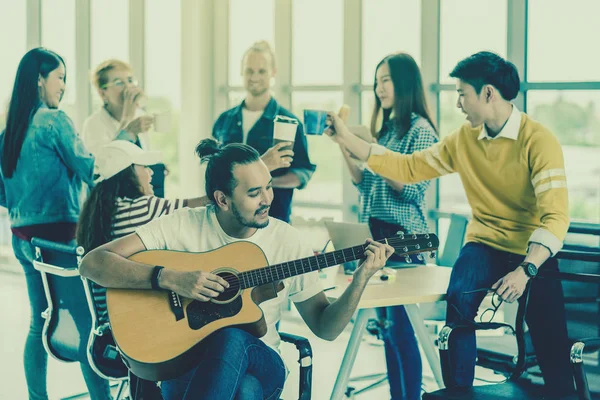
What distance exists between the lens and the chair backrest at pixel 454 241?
3752 millimetres

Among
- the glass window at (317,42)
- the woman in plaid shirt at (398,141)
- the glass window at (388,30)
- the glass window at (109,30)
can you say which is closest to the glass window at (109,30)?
the glass window at (109,30)

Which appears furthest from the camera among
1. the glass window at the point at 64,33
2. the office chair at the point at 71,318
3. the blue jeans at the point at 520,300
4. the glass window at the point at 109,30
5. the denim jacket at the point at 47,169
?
the glass window at the point at 64,33

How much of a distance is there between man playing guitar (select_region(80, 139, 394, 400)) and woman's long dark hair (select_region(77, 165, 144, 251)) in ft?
1.19

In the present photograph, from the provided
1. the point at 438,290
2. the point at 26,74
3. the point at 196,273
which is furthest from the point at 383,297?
the point at 26,74

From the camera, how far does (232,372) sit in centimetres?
219

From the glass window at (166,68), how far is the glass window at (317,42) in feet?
2.93

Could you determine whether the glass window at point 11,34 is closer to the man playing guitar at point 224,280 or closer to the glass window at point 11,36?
the glass window at point 11,36

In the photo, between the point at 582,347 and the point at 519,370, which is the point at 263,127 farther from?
the point at 582,347

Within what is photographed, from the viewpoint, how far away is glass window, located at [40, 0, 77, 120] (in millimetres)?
6262

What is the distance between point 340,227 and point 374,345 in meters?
1.85

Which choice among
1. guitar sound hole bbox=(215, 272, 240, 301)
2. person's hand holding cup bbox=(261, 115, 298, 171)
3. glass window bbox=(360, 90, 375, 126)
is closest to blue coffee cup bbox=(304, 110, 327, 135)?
person's hand holding cup bbox=(261, 115, 298, 171)

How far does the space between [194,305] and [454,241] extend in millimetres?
1795

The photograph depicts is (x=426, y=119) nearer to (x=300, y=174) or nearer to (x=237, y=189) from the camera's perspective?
(x=300, y=174)

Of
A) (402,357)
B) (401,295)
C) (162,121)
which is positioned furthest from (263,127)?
(401,295)
